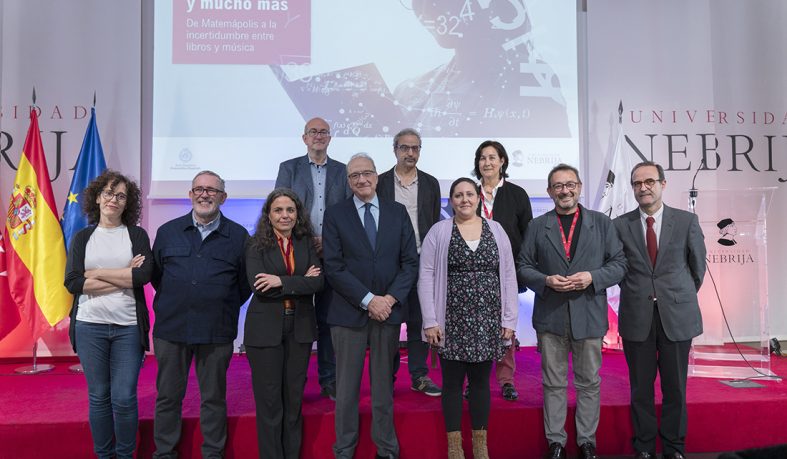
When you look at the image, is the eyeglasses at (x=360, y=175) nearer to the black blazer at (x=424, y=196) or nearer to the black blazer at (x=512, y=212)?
the black blazer at (x=424, y=196)

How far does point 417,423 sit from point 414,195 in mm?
1284

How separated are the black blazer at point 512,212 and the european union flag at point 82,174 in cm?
307

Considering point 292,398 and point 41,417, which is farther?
point 41,417

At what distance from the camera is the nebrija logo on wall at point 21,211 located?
412 centimetres

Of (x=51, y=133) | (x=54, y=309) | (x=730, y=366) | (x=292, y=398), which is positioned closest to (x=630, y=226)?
(x=730, y=366)

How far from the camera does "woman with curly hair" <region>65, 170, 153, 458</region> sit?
250 cm

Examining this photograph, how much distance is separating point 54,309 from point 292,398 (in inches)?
98.0

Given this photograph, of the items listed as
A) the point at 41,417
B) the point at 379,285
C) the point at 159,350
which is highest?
the point at 379,285

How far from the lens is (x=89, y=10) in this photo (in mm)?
4637

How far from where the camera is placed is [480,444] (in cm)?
263

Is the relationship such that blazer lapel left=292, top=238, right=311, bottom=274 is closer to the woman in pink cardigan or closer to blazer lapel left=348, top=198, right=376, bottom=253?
blazer lapel left=348, top=198, right=376, bottom=253

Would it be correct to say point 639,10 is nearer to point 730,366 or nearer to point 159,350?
point 730,366

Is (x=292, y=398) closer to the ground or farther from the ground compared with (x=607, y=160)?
closer to the ground

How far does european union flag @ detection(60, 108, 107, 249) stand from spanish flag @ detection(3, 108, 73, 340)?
10 cm
